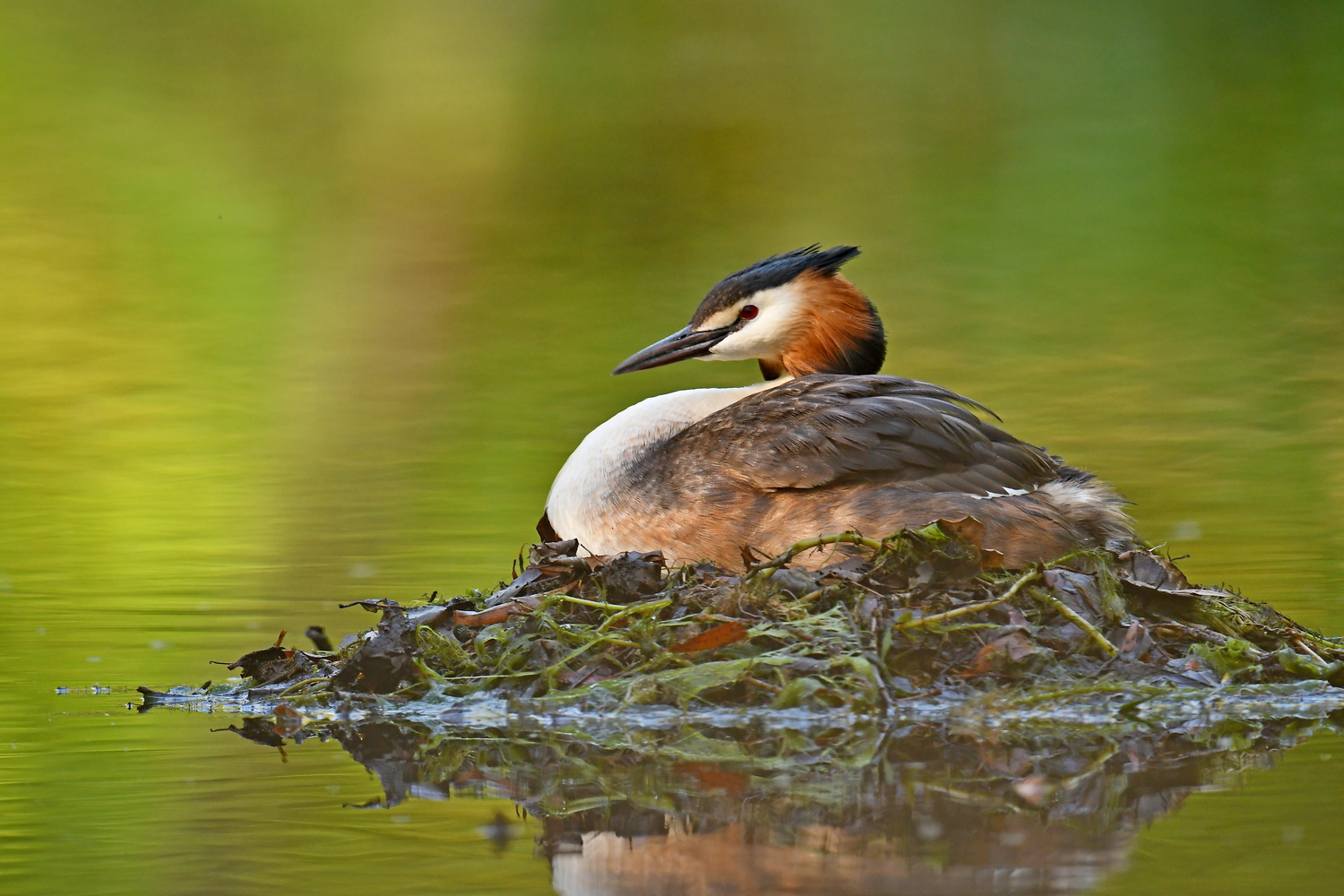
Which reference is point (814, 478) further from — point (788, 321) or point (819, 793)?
point (819, 793)

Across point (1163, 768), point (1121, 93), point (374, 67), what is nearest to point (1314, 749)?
point (1163, 768)

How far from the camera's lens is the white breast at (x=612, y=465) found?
5848 millimetres

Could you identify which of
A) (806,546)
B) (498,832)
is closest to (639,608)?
(806,546)

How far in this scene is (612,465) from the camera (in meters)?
5.97

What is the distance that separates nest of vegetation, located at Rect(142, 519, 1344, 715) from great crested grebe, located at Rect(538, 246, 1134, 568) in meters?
0.30

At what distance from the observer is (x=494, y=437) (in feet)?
32.0

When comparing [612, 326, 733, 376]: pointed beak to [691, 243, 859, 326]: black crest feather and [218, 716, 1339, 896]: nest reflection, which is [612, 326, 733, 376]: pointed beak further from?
[218, 716, 1339, 896]: nest reflection

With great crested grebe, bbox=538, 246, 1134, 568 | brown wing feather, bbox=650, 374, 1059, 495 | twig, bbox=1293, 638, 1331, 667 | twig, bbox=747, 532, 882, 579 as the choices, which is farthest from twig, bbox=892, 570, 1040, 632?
brown wing feather, bbox=650, 374, 1059, 495

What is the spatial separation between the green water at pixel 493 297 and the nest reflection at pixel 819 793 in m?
0.12

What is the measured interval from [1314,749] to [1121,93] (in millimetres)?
15775

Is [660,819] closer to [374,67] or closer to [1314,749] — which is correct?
[1314,749]

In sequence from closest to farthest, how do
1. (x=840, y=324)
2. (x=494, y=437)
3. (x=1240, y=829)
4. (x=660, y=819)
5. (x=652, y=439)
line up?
(x=1240, y=829) < (x=660, y=819) < (x=652, y=439) < (x=840, y=324) < (x=494, y=437)

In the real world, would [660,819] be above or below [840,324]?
below

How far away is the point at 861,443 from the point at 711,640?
1.18 metres
